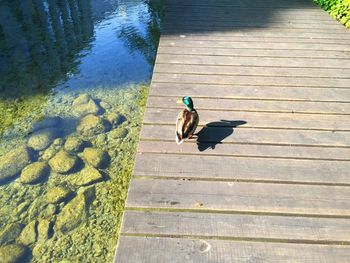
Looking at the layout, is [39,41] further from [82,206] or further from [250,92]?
[250,92]

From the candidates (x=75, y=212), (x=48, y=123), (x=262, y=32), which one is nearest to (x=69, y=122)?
(x=48, y=123)

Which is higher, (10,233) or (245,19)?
(245,19)

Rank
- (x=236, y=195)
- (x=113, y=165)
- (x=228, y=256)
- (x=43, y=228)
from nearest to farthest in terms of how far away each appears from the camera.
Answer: (x=228, y=256), (x=236, y=195), (x=43, y=228), (x=113, y=165)

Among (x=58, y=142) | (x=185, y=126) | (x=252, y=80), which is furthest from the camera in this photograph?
(x=58, y=142)

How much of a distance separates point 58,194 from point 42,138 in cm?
130

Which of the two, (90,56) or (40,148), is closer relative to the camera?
(40,148)

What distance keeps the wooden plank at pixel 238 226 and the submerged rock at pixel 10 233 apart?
2.12 m

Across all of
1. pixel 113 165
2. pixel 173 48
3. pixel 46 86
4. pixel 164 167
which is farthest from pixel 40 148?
pixel 164 167

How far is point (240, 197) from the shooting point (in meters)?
2.29

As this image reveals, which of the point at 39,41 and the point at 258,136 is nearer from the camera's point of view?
the point at 258,136

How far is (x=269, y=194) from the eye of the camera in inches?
91.2

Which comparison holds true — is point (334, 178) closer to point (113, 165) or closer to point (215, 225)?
point (215, 225)

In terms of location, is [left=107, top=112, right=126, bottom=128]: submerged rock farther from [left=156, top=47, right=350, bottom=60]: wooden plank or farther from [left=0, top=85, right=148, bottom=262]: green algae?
[left=156, top=47, right=350, bottom=60]: wooden plank

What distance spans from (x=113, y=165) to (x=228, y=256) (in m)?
2.78
